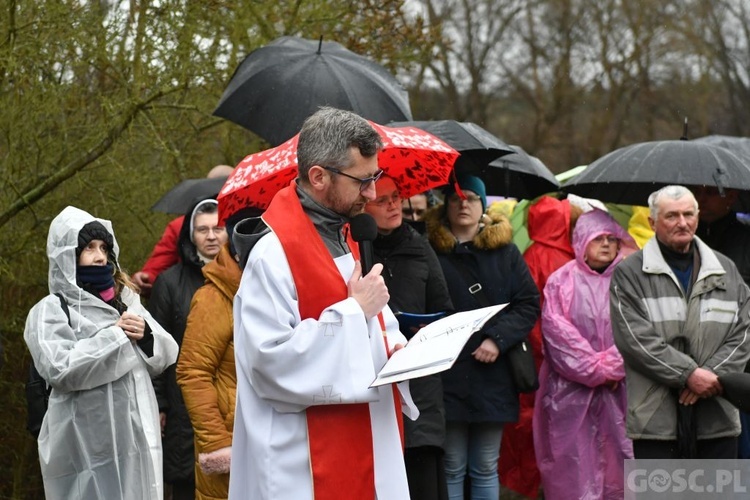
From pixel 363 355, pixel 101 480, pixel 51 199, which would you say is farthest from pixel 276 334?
pixel 51 199

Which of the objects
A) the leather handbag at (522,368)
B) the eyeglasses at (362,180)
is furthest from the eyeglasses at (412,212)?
the eyeglasses at (362,180)

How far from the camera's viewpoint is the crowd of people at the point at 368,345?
4227 mm

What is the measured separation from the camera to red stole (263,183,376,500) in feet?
13.9

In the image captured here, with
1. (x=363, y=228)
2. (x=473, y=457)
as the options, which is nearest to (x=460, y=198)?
(x=473, y=457)

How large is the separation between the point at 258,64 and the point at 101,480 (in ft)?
9.86

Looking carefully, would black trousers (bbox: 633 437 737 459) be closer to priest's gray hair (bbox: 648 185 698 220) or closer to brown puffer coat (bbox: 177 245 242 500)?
priest's gray hair (bbox: 648 185 698 220)

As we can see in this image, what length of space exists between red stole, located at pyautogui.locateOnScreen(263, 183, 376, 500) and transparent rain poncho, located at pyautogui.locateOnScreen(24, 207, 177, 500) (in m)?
1.92

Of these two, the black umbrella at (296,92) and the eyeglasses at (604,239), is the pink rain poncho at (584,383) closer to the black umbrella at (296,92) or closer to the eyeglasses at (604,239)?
the eyeglasses at (604,239)

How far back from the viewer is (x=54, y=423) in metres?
5.91

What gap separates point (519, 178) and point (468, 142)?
1.37 meters

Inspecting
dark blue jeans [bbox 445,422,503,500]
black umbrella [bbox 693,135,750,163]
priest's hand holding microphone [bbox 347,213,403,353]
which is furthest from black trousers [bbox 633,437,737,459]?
priest's hand holding microphone [bbox 347,213,403,353]

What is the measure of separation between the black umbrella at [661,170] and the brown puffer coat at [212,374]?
2.88m

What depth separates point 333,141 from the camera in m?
4.28

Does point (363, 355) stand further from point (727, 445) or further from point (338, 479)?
point (727, 445)
